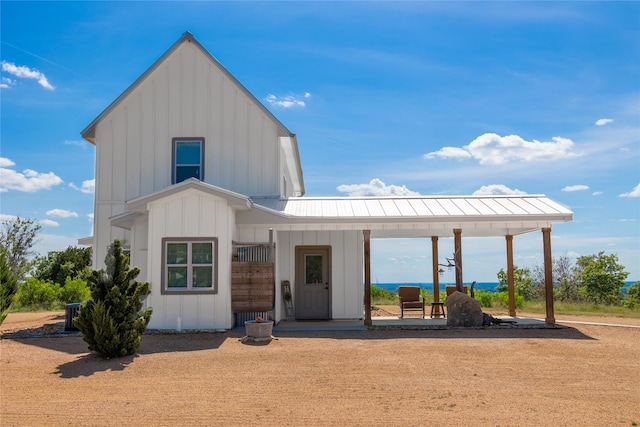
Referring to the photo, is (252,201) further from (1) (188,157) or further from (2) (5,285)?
(2) (5,285)

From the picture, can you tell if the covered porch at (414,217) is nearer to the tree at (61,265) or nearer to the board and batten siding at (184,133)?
the board and batten siding at (184,133)

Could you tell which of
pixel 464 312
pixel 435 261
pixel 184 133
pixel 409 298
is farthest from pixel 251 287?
pixel 435 261

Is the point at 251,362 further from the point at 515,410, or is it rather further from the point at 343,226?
the point at 343,226

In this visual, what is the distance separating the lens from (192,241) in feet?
42.5

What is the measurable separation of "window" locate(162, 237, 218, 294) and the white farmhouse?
770 millimetres

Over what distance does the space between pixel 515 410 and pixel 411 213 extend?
26.3 feet

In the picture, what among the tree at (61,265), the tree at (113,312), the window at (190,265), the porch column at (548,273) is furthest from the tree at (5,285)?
the tree at (61,265)

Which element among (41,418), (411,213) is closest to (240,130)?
(411,213)

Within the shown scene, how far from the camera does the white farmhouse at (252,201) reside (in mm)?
13977

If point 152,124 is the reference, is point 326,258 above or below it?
below

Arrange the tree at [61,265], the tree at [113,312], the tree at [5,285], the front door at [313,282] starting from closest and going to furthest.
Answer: the tree at [113,312] < the tree at [5,285] < the front door at [313,282] < the tree at [61,265]

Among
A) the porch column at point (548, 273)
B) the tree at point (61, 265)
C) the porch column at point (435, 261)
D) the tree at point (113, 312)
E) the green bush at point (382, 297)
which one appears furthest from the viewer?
→ the tree at point (61, 265)

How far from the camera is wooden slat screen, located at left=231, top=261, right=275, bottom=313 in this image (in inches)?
520

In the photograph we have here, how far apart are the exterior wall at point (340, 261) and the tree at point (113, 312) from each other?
20.4 feet
